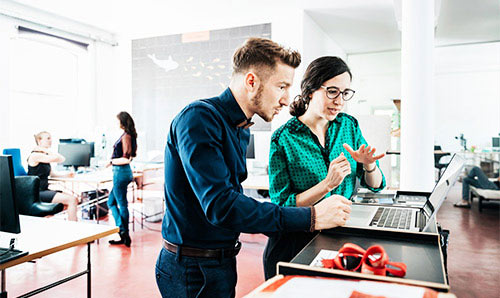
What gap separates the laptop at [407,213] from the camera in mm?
1241

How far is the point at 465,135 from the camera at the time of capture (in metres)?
12.5

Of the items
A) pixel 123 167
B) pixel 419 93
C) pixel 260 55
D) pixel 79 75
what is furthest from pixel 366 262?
pixel 79 75

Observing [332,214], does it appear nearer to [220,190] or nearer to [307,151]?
[220,190]

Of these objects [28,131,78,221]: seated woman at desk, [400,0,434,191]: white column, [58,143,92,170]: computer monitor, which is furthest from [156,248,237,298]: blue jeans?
[58,143,92,170]: computer monitor

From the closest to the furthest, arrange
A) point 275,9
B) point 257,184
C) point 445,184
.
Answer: point 445,184 → point 257,184 → point 275,9

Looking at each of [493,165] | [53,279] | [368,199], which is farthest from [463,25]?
Answer: [53,279]

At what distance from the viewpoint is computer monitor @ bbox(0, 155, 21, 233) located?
1561 millimetres

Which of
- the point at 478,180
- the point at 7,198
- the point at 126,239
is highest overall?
the point at 7,198

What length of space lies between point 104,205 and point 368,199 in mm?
5478

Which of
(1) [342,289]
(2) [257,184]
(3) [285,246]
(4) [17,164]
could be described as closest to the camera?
(1) [342,289]

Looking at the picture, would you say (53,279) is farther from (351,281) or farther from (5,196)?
(351,281)

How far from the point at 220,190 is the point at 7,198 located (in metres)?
1.07

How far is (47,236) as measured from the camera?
2.02 meters

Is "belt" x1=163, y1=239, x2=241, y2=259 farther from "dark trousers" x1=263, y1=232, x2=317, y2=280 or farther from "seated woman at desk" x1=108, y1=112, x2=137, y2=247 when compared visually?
"seated woman at desk" x1=108, y1=112, x2=137, y2=247
